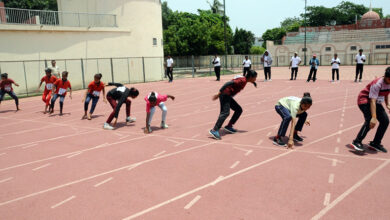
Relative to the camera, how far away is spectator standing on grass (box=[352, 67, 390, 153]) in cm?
548

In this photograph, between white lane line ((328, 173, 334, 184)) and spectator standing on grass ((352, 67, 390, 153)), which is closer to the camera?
white lane line ((328, 173, 334, 184))

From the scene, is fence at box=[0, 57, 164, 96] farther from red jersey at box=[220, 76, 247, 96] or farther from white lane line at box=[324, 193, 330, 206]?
white lane line at box=[324, 193, 330, 206]

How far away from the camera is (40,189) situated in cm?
464

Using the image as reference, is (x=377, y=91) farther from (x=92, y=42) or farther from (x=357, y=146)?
(x=92, y=42)

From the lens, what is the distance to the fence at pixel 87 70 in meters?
19.5

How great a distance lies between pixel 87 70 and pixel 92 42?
2.18 metres

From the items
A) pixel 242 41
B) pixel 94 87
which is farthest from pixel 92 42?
pixel 242 41

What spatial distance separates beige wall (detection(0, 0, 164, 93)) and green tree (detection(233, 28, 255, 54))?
40573 mm

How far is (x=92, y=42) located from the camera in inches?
922

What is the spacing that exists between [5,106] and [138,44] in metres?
13.6

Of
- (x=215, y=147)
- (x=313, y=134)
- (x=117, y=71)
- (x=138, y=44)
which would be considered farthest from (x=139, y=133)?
(x=138, y=44)

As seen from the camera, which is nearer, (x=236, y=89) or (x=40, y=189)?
(x=40, y=189)

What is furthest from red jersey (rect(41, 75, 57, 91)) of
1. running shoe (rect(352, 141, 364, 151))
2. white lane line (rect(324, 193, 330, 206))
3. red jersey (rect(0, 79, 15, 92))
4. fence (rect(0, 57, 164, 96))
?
white lane line (rect(324, 193, 330, 206))

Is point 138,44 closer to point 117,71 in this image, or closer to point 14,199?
point 117,71
